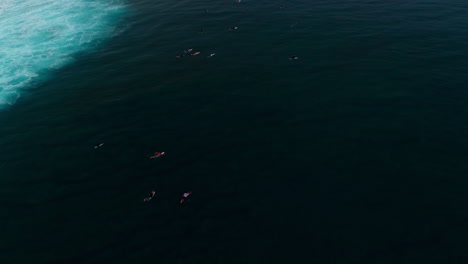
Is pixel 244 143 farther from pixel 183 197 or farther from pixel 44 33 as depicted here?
pixel 44 33

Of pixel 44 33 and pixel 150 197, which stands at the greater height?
pixel 44 33

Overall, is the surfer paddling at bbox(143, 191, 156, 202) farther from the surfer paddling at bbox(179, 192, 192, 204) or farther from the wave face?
the wave face

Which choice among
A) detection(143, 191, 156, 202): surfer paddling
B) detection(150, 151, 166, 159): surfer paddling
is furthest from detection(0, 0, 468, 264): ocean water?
detection(150, 151, 166, 159): surfer paddling

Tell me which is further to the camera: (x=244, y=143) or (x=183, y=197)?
(x=244, y=143)

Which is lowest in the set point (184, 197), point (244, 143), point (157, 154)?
point (184, 197)

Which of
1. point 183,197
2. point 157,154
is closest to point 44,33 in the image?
point 157,154

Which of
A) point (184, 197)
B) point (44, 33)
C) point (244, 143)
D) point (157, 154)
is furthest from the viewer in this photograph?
point (44, 33)
